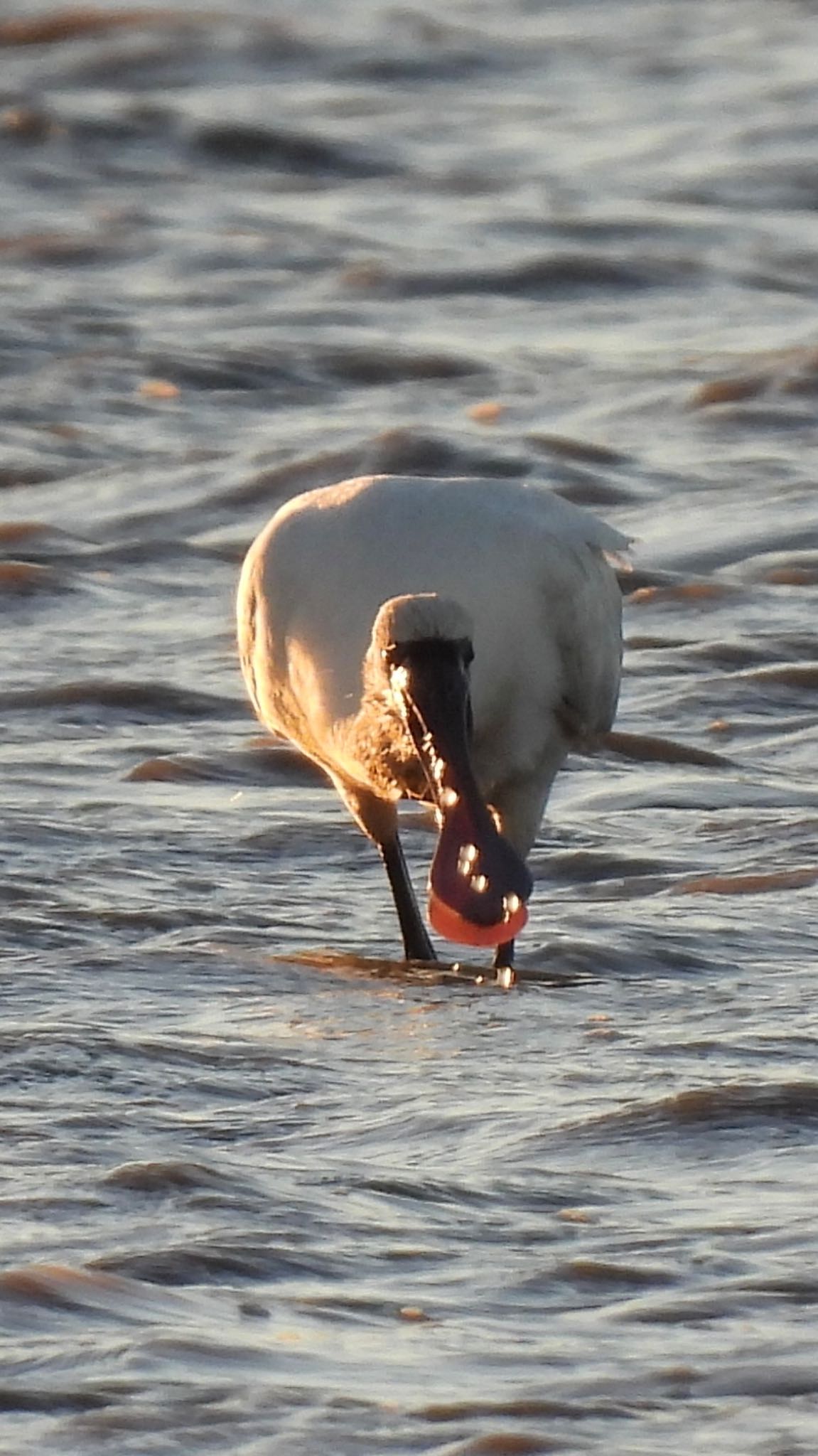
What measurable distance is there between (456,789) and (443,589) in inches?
23.9

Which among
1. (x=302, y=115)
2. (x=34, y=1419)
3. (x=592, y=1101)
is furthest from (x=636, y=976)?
(x=302, y=115)

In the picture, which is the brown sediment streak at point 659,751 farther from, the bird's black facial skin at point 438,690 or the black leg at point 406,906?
the bird's black facial skin at point 438,690

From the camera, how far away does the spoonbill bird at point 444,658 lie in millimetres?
6625

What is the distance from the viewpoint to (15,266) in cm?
1492

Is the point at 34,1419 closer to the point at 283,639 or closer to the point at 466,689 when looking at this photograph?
the point at 466,689

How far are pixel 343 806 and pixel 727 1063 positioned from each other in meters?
2.32

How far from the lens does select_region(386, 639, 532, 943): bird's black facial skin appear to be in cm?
659

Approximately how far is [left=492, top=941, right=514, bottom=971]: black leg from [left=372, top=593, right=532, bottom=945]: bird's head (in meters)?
0.35

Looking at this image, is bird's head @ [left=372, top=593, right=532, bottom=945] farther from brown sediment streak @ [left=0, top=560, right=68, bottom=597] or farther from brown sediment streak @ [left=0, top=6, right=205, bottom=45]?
brown sediment streak @ [left=0, top=6, right=205, bottom=45]

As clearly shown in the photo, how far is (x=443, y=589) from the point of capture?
23.2 feet

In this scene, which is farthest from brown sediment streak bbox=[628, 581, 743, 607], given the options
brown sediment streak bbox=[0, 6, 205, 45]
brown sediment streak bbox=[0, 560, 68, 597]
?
brown sediment streak bbox=[0, 6, 205, 45]

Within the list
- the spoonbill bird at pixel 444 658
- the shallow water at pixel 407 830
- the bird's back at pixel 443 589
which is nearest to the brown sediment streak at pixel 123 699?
the shallow water at pixel 407 830

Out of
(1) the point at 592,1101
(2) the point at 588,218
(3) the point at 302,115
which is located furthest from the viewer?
(3) the point at 302,115

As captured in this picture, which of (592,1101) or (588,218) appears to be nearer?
(592,1101)
